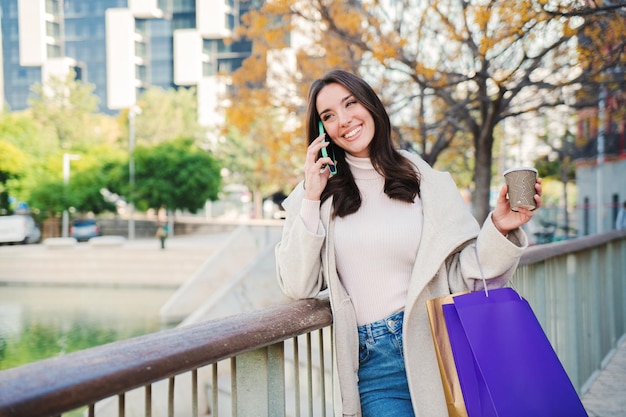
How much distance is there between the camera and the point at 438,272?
83.7 inches

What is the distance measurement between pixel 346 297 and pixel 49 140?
147 ft

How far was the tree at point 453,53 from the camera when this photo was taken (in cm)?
652

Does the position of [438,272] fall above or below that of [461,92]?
below

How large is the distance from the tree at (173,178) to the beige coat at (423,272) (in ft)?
128

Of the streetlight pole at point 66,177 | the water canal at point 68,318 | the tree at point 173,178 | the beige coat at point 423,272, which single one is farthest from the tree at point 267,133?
the streetlight pole at point 66,177

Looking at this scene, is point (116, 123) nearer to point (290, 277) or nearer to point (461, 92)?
point (461, 92)

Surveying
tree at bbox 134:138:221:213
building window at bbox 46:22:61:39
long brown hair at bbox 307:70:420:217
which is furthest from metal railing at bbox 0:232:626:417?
building window at bbox 46:22:61:39

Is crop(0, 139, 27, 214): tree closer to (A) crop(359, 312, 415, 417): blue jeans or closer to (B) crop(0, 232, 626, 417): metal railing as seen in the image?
(B) crop(0, 232, 626, 417): metal railing

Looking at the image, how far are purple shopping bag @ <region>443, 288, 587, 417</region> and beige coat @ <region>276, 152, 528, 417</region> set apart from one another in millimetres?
138

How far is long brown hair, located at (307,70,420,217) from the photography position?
222 cm

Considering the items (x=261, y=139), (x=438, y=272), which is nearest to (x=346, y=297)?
(x=438, y=272)

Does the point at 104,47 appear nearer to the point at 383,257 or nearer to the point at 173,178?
the point at 173,178

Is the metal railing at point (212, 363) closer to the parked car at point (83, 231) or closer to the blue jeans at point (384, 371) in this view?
the blue jeans at point (384, 371)

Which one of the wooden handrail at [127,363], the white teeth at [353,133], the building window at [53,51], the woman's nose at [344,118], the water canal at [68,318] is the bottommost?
the water canal at [68,318]
